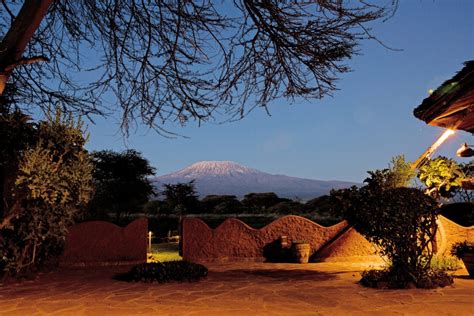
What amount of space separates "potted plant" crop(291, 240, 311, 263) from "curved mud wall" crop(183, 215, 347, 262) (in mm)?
407

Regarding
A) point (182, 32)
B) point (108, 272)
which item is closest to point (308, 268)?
point (108, 272)

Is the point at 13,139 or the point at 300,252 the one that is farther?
the point at 300,252

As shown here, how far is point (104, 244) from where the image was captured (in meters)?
11.8

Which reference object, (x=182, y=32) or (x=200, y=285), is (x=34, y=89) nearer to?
(x=182, y=32)

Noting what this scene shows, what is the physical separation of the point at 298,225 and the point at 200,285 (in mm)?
4951

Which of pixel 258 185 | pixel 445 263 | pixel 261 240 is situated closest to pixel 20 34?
pixel 261 240

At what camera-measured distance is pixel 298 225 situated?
1277 cm

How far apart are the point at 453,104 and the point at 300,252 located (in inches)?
250

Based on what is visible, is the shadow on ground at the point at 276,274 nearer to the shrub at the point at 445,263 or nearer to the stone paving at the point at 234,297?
the stone paving at the point at 234,297

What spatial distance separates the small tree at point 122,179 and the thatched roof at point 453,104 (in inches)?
735

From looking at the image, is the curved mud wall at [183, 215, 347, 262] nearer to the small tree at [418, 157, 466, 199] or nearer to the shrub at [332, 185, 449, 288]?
the small tree at [418, 157, 466, 199]

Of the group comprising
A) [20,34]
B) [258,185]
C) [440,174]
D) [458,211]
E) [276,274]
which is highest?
[258,185]

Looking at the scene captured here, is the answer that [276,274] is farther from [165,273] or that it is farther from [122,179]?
[122,179]

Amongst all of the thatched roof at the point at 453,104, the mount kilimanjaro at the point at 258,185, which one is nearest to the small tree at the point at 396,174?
the thatched roof at the point at 453,104
